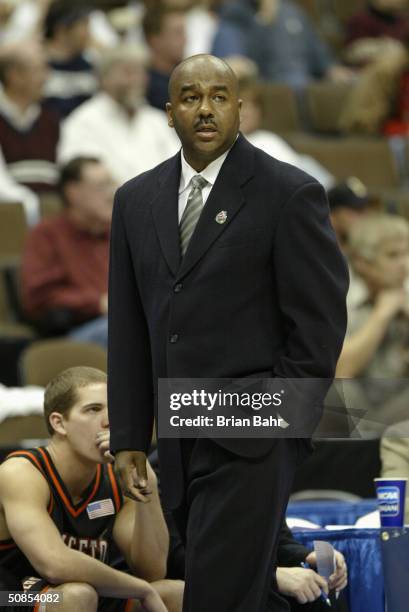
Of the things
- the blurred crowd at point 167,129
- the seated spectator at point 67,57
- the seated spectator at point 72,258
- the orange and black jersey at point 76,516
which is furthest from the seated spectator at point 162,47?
the orange and black jersey at point 76,516

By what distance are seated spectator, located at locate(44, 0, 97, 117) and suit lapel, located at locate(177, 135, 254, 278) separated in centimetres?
561

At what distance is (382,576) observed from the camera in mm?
3832

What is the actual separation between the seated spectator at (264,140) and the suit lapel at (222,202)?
13.1 feet

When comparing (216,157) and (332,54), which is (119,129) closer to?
(332,54)

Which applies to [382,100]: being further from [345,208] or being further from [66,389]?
[66,389]

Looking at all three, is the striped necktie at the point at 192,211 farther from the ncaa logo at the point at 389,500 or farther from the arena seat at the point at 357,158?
the arena seat at the point at 357,158

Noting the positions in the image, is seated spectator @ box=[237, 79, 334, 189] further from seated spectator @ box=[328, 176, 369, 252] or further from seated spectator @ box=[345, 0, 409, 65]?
seated spectator @ box=[345, 0, 409, 65]

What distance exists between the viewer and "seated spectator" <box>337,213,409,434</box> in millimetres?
5672

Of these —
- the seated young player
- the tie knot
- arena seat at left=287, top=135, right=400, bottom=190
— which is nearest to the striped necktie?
the tie knot

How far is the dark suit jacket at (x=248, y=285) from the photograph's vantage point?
2.97m

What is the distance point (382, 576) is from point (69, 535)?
2.96 feet

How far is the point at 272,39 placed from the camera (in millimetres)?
9633

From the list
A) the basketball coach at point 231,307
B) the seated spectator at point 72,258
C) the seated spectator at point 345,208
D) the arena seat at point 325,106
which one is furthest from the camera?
the arena seat at point 325,106

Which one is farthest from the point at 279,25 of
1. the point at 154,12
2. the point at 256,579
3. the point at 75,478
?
the point at 256,579
